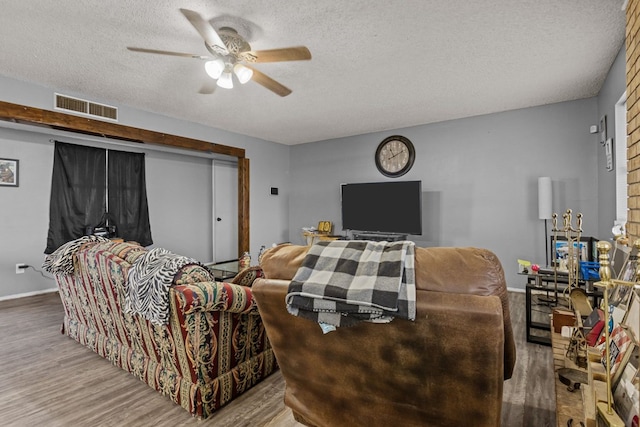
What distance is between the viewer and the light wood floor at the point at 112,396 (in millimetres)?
1764

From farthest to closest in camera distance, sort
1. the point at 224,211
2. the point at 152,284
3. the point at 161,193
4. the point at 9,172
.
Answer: the point at 224,211, the point at 161,193, the point at 9,172, the point at 152,284

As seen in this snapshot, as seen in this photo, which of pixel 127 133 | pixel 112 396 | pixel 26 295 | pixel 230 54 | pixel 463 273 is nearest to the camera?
A: pixel 463 273

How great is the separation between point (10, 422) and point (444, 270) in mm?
2384

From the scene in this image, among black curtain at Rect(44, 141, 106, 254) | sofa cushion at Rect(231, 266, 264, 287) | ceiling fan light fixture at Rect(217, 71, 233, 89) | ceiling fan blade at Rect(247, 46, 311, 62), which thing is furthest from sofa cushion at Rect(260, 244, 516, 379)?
black curtain at Rect(44, 141, 106, 254)

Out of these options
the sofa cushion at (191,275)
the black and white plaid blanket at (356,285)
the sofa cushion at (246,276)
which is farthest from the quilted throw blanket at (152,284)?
the black and white plaid blanket at (356,285)

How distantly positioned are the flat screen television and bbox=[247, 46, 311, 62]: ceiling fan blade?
296 centimetres

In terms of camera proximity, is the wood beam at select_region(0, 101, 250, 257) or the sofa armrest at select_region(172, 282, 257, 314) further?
the wood beam at select_region(0, 101, 250, 257)

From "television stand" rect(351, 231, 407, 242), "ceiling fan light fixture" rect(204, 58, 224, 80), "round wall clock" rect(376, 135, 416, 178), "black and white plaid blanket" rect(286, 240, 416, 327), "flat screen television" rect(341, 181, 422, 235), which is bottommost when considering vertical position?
"television stand" rect(351, 231, 407, 242)

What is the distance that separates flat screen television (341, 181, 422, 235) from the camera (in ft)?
15.7

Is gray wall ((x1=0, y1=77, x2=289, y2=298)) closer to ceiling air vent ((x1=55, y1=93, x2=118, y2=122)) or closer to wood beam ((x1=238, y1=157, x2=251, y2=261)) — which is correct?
ceiling air vent ((x1=55, y1=93, x2=118, y2=122))

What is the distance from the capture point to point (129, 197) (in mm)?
5109

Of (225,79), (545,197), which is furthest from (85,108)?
(545,197)

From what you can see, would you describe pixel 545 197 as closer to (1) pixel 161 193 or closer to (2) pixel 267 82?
(2) pixel 267 82

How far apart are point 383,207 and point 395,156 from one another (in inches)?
34.4
